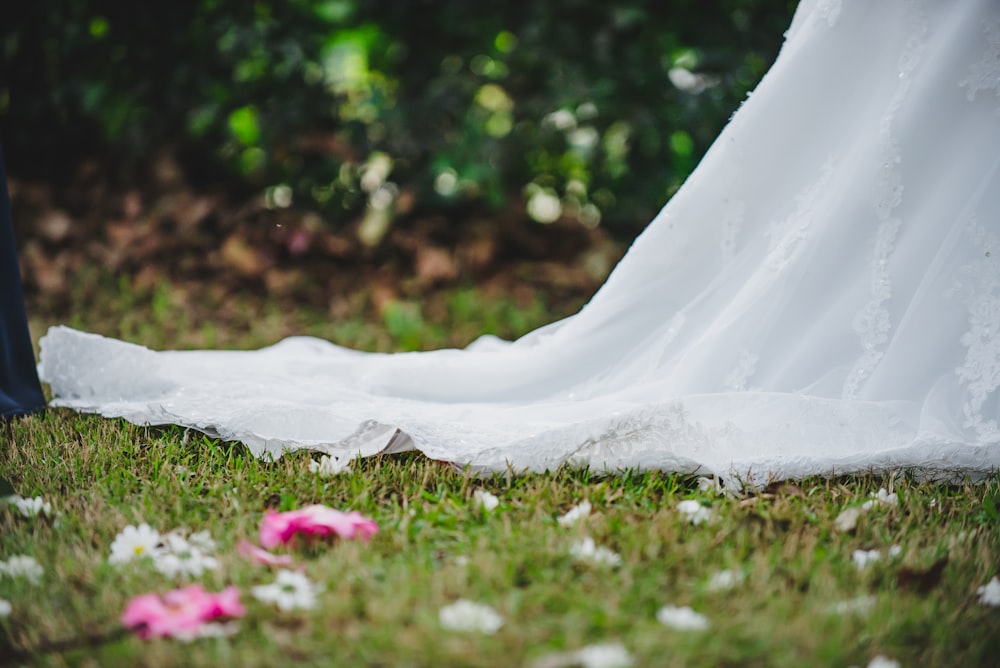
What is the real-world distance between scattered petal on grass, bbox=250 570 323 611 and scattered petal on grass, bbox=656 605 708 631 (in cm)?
43

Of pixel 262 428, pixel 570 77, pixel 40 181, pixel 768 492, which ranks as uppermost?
pixel 570 77

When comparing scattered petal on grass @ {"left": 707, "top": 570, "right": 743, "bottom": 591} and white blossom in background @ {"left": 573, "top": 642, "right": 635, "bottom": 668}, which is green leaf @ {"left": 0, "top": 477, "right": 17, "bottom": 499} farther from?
scattered petal on grass @ {"left": 707, "top": 570, "right": 743, "bottom": 591}

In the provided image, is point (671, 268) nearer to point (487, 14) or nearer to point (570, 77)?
point (570, 77)

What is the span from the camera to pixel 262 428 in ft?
5.48

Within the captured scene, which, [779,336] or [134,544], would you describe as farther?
[779,336]

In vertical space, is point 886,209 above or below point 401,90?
below

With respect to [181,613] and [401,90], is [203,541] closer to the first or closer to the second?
[181,613]

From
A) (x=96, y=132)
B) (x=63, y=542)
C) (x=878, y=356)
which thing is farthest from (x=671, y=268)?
(x=96, y=132)

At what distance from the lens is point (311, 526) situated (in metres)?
1.23

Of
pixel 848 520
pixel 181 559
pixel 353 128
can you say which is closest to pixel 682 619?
pixel 848 520

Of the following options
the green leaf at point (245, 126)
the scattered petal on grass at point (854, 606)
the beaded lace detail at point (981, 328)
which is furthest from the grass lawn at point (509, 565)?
the green leaf at point (245, 126)

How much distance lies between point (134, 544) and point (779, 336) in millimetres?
1351

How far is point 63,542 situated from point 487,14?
281 centimetres

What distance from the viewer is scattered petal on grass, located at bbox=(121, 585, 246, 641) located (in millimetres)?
963
